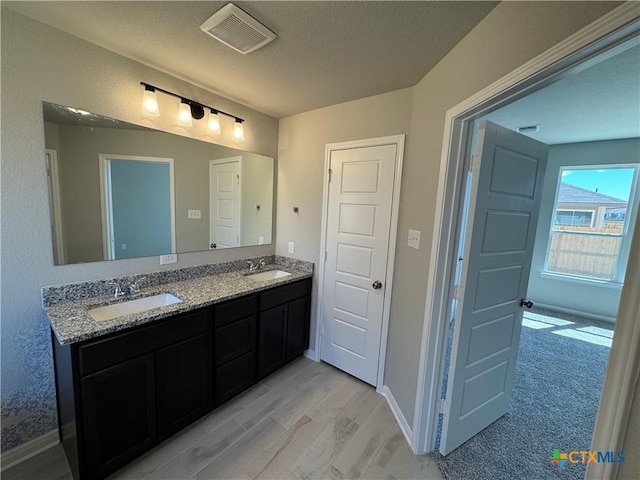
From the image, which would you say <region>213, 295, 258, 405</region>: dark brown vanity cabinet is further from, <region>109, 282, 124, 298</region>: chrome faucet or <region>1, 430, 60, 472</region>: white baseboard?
<region>1, 430, 60, 472</region>: white baseboard

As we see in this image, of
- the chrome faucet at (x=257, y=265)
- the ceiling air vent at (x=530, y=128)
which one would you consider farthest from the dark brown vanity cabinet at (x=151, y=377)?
the ceiling air vent at (x=530, y=128)

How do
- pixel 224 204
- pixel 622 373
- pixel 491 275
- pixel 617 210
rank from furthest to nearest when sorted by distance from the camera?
pixel 617 210, pixel 224 204, pixel 491 275, pixel 622 373

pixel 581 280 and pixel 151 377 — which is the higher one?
pixel 581 280

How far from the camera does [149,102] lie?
5.87 feet

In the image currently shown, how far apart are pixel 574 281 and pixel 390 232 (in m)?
3.79

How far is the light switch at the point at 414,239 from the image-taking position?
5.96ft

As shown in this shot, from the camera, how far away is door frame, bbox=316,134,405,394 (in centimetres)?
207

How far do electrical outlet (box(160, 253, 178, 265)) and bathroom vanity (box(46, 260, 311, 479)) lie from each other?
0.59ft

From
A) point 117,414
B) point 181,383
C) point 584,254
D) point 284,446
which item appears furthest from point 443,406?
point 584,254

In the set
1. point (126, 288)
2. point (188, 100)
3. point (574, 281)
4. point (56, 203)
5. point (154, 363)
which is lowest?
point (154, 363)

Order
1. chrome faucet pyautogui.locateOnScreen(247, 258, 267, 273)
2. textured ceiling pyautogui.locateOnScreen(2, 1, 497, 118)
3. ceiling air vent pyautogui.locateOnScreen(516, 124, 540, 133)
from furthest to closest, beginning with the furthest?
ceiling air vent pyautogui.locateOnScreen(516, 124, 540, 133) → chrome faucet pyautogui.locateOnScreen(247, 258, 267, 273) → textured ceiling pyautogui.locateOnScreen(2, 1, 497, 118)

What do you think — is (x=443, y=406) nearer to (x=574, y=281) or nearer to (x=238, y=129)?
(x=238, y=129)

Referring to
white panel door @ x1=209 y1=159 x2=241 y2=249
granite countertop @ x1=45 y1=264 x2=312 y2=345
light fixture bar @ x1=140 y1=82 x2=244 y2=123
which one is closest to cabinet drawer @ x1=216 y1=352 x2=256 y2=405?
granite countertop @ x1=45 y1=264 x2=312 y2=345

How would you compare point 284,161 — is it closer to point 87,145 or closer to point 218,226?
point 218,226
